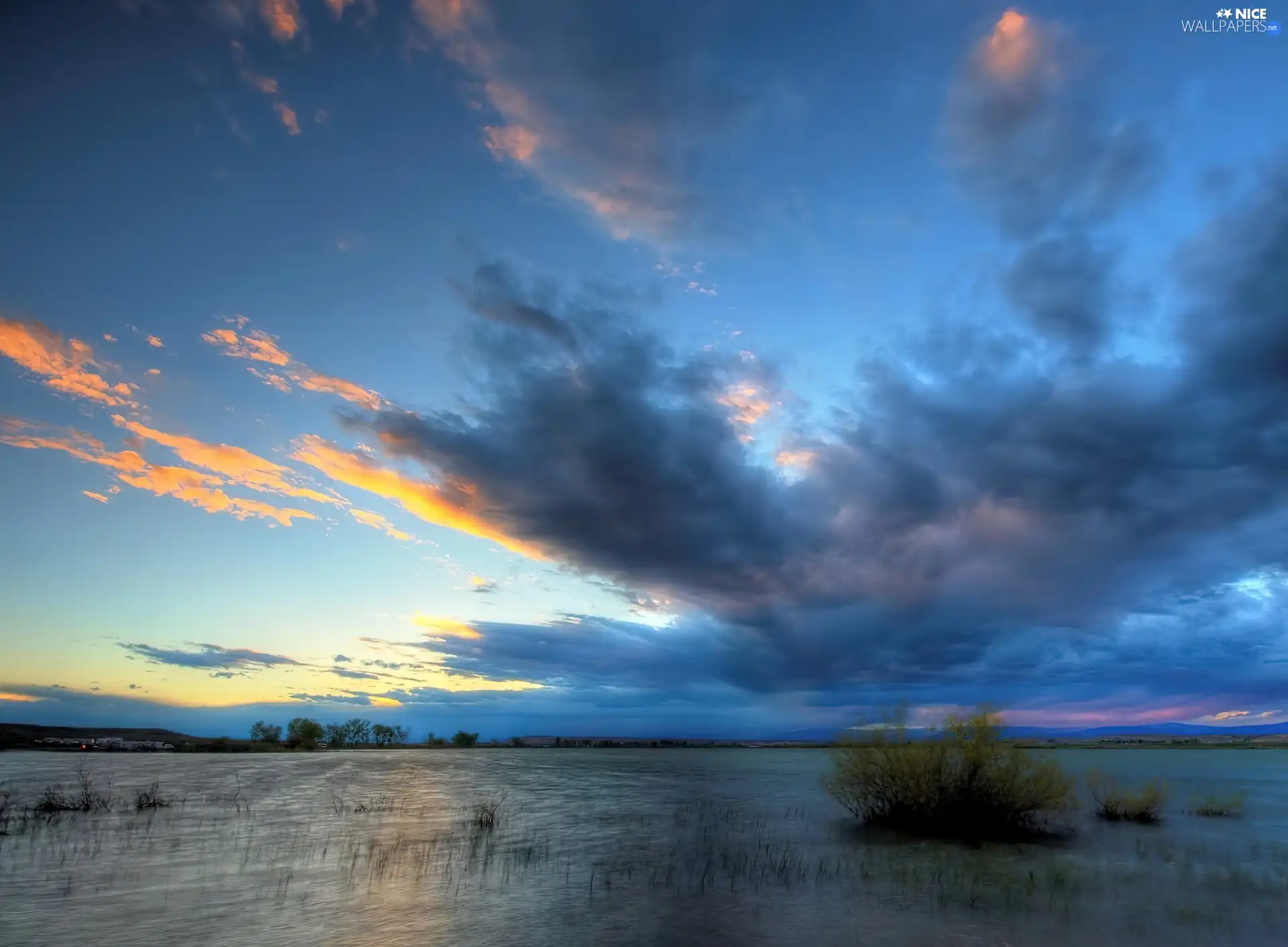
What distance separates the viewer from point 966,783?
3378cm

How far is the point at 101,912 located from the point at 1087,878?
103 feet

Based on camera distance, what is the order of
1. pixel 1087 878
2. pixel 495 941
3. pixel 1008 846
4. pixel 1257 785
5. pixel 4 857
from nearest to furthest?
1. pixel 495 941
2. pixel 1087 878
3. pixel 4 857
4. pixel 1008 846
5. pixel 1257 785

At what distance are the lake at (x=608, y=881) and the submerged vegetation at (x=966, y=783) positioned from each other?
103 inches

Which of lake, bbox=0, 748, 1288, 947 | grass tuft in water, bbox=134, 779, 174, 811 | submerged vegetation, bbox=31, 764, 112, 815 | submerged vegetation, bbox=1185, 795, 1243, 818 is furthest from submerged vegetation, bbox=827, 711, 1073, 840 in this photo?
submerged vegetation, bbox=31, 764, 112, 815

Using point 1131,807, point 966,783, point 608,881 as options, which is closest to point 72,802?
point 608,881

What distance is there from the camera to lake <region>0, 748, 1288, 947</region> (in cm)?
1777

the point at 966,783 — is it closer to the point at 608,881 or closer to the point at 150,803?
the point at 608,881

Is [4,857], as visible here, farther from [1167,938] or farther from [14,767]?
[14,767]

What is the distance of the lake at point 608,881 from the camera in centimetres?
1777

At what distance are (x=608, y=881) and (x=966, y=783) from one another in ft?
65.9

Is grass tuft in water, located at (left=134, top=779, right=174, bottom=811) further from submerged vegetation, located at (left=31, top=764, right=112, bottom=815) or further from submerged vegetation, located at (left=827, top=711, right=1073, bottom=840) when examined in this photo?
submerged vegetation, located at (left=827, top=711, right=1073, bottom=840)

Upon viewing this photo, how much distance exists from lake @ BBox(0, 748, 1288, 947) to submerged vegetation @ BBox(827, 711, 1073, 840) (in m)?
2.62

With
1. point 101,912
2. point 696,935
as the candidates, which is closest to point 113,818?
point 101,912

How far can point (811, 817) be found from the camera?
1640 inches
